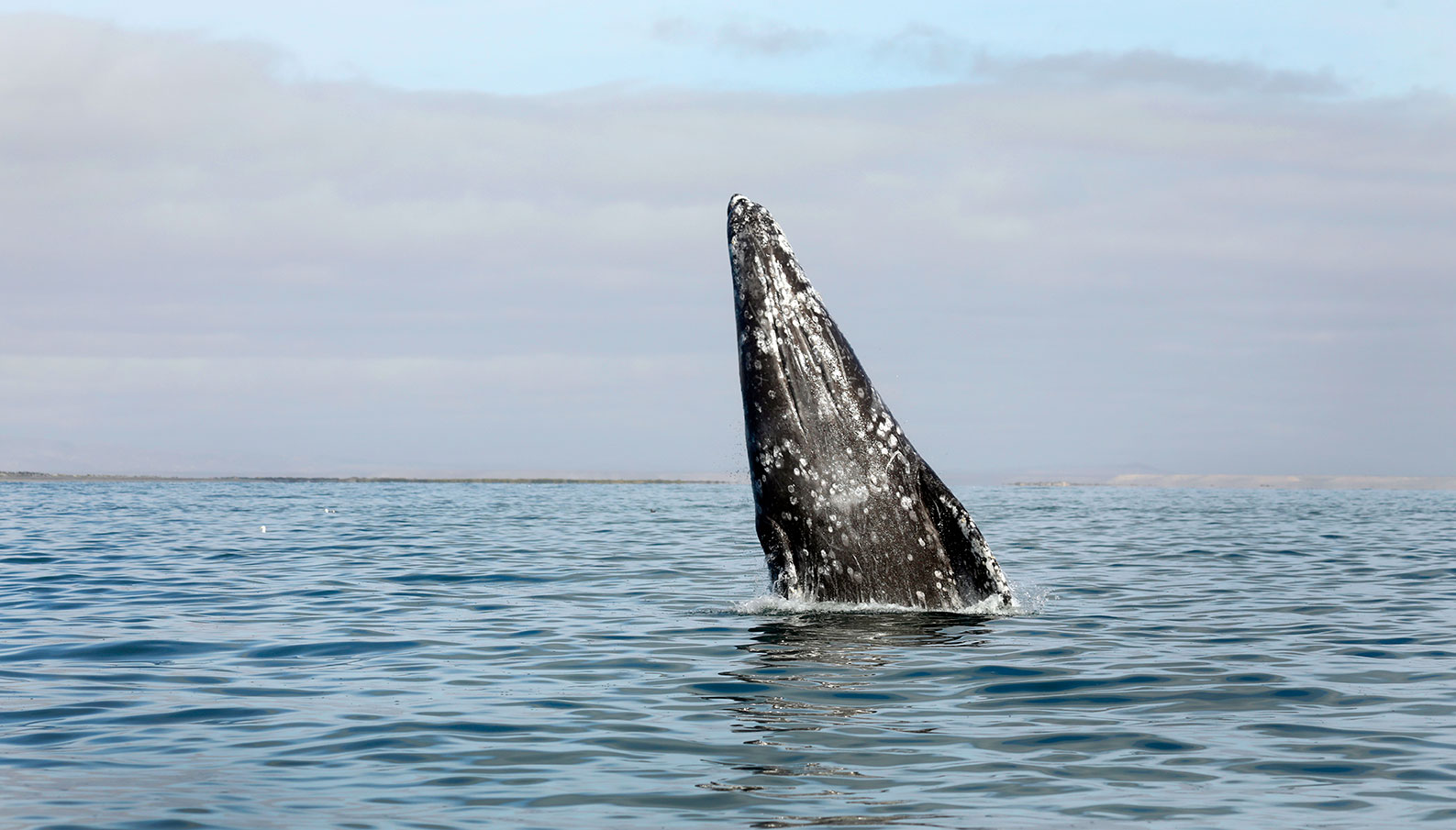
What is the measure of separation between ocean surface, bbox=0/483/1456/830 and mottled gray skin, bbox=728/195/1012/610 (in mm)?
373

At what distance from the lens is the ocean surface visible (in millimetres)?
6570

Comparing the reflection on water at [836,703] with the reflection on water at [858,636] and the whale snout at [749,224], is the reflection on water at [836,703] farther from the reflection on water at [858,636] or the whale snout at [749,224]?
the whale snout at [749,224]

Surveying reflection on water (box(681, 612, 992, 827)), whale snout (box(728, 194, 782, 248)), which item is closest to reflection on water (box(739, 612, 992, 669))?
reflection on water (box(681, 612, 992, 827))

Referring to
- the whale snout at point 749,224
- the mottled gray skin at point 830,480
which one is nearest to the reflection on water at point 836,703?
the mottled gray skin at point 830,480

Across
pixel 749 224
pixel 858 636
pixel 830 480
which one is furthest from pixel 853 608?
pixel 749 224

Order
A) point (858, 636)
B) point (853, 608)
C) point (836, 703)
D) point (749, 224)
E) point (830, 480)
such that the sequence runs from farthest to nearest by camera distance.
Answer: point (749, 224) < point (853, 608) < point (830, 480) < point (858, 636) < point (836, 703)

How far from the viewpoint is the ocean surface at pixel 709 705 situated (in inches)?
259

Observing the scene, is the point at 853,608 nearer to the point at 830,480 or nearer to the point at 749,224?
the point at 830,480

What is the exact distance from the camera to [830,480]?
36.7 feet

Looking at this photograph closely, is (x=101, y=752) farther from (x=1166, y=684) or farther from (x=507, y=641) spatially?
(x=1166, y=684)

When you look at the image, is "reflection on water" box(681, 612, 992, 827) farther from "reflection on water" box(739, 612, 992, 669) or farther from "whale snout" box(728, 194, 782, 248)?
"whale snout" box(728, 194, 782, 248)

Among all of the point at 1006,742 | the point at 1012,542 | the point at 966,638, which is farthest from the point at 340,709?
the point at 1012,542

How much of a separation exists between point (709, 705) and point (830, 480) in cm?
279

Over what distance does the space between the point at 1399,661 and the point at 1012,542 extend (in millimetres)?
17879
